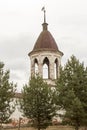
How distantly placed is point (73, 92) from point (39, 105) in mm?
3470

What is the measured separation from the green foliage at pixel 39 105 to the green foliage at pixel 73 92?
3.16 feet

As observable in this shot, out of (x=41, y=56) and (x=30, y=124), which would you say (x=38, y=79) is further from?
(x=41, y=56)

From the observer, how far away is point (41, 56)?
53.5 meters

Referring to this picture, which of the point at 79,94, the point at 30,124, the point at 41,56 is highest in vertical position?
the point at 41,56

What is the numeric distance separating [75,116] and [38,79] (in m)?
5.69

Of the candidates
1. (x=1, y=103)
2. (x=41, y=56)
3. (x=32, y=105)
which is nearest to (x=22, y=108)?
(x=32, y=105)

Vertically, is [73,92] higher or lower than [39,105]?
higher

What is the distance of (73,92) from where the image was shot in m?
38.0

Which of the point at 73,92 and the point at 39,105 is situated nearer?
the point at 73,92

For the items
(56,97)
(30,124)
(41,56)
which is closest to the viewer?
(56,97)

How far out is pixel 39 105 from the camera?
39.4 m

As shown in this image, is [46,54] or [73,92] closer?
[73,92]

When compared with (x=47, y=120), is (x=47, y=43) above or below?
above

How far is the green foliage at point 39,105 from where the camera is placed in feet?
129
